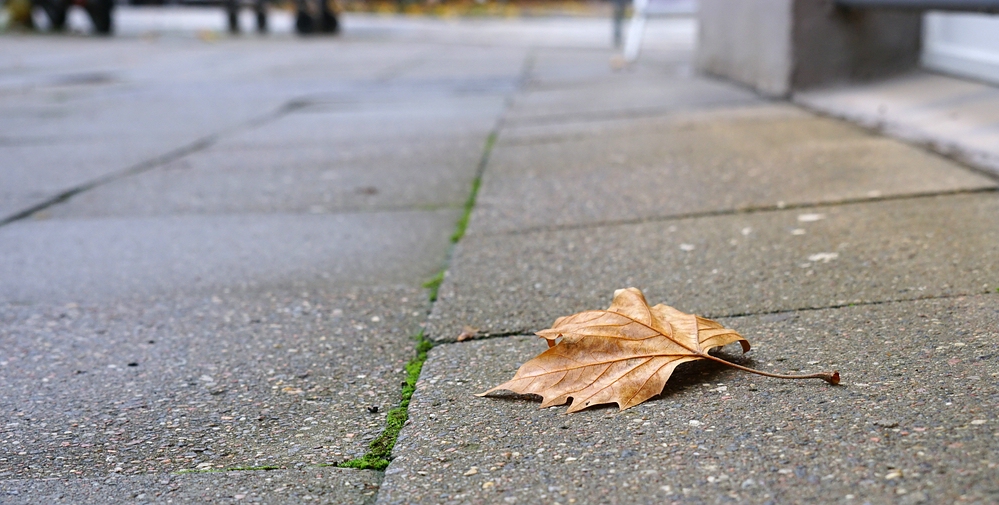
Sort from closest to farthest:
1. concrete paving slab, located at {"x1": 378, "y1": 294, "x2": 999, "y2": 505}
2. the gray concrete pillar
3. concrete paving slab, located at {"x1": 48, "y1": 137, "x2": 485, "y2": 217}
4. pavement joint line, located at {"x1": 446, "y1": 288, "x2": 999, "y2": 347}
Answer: concrete paving slab, located at {"x1": 378, "y1": 294, "x2": 999, "y2": 505}
pavement joint line, located at {"x1": 446, "y1": 288, "x2": 999, "y2": 347}
concrete paving slab, located at {"x1": 48, "y1": 137, "x2": 485, "y2": 217}
the gray concrete pillar

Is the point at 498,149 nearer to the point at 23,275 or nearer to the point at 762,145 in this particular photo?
the point at 762,145

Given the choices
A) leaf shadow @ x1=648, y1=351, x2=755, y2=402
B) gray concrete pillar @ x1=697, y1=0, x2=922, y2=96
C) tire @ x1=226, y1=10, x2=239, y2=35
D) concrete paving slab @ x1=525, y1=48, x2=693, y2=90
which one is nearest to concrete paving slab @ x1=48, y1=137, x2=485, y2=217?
gray concrete pillar @ x1=697, y1=0, x2=922, y2=96

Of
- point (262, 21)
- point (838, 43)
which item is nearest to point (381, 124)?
point (838, 43)

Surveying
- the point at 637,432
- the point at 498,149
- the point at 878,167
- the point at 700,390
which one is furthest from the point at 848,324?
the point at 498,149

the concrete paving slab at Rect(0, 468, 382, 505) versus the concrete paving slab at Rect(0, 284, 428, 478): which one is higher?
the concrete paving slab at Rect(0, 468, 382, 505)

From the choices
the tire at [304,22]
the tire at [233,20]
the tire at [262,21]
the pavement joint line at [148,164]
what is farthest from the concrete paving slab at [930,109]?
the tire at [233,20]

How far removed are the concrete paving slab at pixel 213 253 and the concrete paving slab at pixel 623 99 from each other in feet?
6.61

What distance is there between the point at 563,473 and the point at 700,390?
337 millimetres

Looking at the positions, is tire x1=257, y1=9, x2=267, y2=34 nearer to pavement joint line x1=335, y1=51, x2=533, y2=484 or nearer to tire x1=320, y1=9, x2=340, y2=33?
tire x1=320, y1=9, x2=340, y2=33

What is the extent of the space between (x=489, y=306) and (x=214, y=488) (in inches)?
34.5

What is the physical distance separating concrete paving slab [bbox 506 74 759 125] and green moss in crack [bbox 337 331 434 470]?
10.2 feet

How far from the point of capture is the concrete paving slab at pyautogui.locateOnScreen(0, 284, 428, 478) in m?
1.49

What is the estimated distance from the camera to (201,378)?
180 cm

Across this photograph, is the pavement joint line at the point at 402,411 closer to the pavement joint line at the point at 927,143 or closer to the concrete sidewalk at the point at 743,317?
the concrete sidewalk at the point at 743,317
